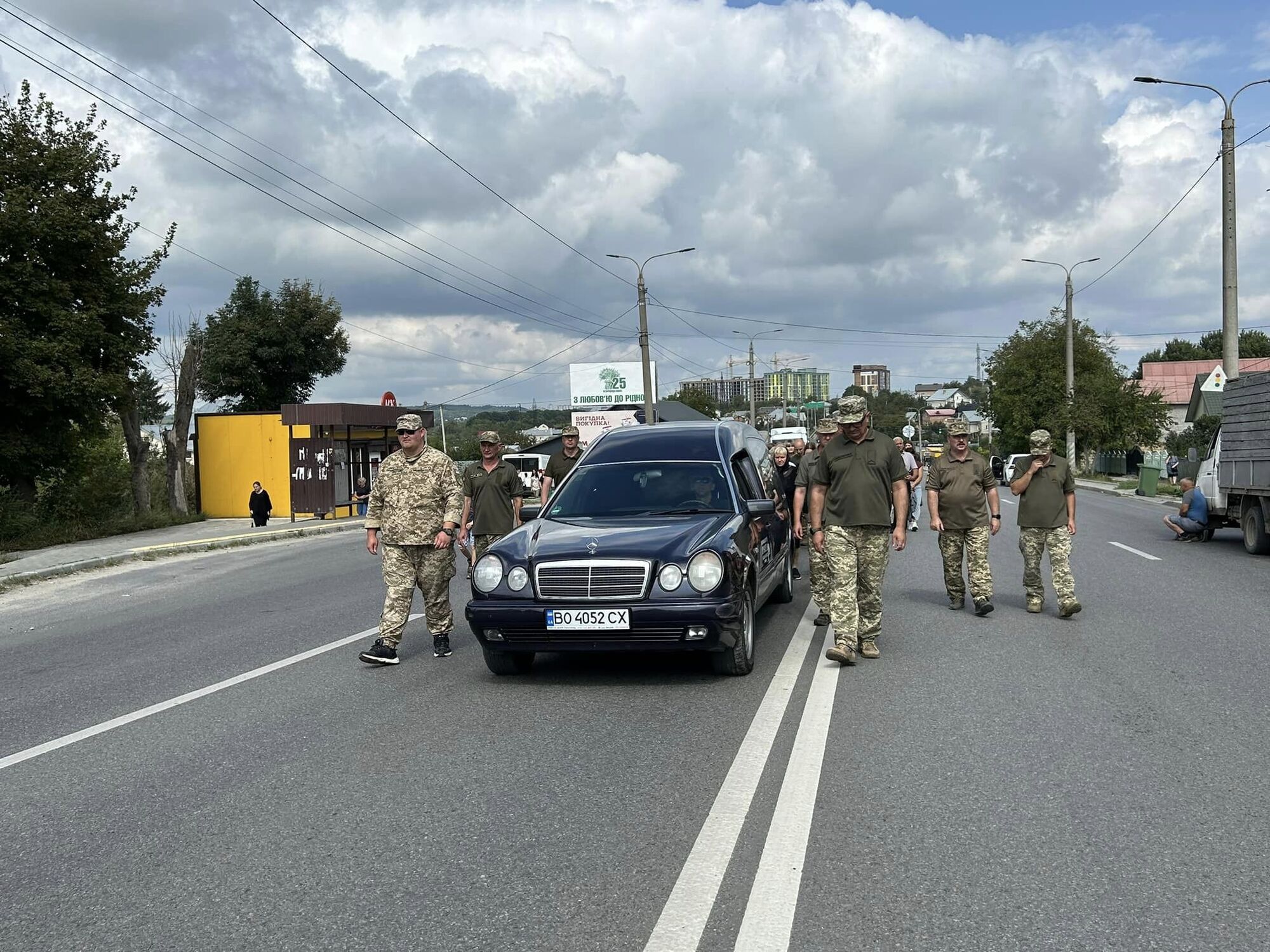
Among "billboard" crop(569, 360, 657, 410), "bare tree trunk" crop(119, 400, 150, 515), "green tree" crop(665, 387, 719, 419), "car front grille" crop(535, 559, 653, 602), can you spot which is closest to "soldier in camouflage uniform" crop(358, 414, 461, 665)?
"car front grille" crop(535, 559, 653, 602)

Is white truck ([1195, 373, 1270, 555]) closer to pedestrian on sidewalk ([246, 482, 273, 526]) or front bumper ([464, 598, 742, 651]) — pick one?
front bumper ([464, 598, 742, 651])

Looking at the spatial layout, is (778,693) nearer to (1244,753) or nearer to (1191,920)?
(1244,753)

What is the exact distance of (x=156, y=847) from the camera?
4.30 meters

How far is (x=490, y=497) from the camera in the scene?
1033 cm

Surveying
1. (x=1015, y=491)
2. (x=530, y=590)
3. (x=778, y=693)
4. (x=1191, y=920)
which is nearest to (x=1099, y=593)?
(x=1015, y=491)

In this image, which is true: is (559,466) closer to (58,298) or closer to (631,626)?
(631,626)

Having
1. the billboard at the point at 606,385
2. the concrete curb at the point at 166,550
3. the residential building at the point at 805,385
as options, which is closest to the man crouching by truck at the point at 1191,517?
the concrete curb at the point at 166,550

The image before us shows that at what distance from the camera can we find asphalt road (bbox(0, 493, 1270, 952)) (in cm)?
353

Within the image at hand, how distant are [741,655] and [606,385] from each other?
182 feet

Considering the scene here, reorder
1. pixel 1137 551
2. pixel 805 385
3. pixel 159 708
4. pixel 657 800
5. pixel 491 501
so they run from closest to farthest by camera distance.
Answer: pixel 657 800
pixel 159 708
pixel 491 501
pixel 1137 551
pixel 805 385

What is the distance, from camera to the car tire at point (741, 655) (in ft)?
23.4

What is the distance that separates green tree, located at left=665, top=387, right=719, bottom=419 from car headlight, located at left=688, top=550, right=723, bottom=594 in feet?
317

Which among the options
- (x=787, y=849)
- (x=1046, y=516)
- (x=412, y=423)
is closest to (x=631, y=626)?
(x=412, y=423)

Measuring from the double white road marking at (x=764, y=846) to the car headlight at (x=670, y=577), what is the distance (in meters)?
0.91
